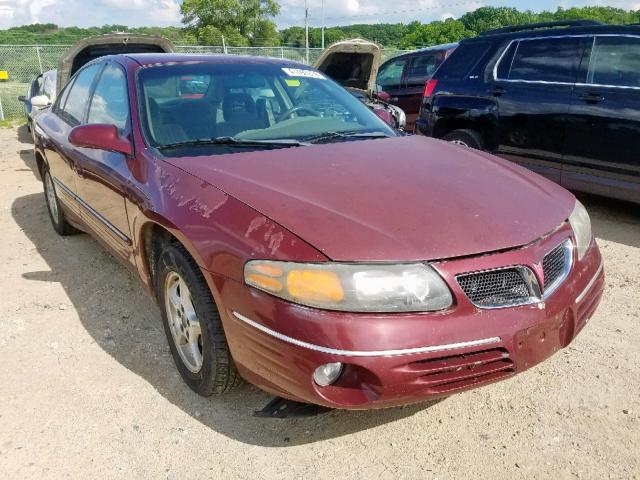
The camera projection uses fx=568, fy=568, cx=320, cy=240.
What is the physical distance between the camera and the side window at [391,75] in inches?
401

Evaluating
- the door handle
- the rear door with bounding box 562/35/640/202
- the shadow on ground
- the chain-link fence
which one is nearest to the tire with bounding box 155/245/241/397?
the shadow on ground

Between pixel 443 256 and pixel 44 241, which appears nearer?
pixel 443 256

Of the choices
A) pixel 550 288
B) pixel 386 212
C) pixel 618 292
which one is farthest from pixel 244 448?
pixel 618 292

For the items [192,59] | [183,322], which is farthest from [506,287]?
[192,59]

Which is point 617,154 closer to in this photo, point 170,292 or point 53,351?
point 170,292

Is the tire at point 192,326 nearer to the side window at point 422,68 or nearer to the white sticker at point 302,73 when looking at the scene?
the white sticker at point 302,73

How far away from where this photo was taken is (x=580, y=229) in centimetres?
249

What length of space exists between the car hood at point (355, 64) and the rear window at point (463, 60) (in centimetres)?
324

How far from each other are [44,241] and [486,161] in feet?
12.5

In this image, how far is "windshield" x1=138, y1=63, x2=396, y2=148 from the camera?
3000mm

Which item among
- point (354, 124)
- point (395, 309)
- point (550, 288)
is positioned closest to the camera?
point (395, 309)

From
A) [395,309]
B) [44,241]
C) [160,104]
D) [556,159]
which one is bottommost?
[44,241]

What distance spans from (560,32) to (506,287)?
4.19 metres

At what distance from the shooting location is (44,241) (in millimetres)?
4914
